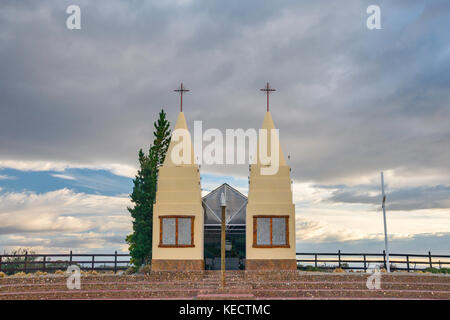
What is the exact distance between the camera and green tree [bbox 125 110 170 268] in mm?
29047

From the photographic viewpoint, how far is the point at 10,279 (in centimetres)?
2273

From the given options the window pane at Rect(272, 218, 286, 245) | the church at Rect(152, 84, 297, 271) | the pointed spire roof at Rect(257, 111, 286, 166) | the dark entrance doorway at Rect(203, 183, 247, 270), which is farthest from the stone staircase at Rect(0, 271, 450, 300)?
the pointed spire roof at Rect(257, 111, 286, 166)

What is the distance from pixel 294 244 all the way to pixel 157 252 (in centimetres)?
718

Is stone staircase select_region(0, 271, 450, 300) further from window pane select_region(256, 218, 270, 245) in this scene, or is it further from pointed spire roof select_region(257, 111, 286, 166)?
pointed spire roof select_region(257, 111, 286, 166)

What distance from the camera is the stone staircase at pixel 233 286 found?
19.8 metres

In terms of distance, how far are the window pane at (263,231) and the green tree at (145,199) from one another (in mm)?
8555

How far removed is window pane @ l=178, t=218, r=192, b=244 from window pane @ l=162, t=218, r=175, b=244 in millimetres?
367

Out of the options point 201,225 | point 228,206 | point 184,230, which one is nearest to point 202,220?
point 201,225

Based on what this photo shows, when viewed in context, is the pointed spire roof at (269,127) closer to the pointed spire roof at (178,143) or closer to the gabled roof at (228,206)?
the gabled roof at (228,206)

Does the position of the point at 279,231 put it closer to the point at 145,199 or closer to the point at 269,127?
the point at 269,127

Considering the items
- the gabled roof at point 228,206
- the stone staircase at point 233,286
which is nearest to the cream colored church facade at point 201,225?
the stone staircase at point 233,286
